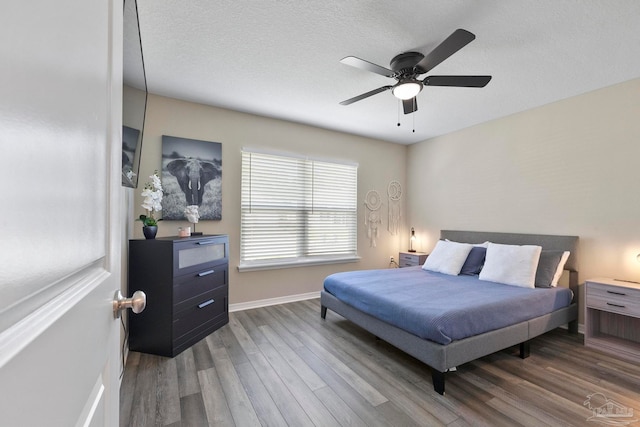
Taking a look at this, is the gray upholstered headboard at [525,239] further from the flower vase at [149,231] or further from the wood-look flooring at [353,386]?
the flower vase at [149,231]

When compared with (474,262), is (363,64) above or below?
above

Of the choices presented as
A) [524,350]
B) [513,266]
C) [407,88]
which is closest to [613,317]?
[513,266]

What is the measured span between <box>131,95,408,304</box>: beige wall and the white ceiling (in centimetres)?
26

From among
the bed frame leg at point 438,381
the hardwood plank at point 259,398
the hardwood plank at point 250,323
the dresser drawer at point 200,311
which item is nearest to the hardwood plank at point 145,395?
the dresser drawer at point 200,311

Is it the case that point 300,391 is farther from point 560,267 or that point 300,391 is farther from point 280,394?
point 560,267

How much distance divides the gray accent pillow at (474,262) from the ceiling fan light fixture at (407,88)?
2.37m

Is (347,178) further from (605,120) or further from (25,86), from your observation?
(25,86)

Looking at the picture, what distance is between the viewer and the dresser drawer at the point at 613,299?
2.46 meters

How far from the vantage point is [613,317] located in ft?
9.25

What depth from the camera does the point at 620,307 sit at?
8.31 ft

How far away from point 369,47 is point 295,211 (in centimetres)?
243

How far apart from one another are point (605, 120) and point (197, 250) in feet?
15.0

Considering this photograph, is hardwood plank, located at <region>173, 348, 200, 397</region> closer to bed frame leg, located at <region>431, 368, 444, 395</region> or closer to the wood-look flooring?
the wood-look flooring

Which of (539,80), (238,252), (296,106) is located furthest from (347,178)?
(539,80)
